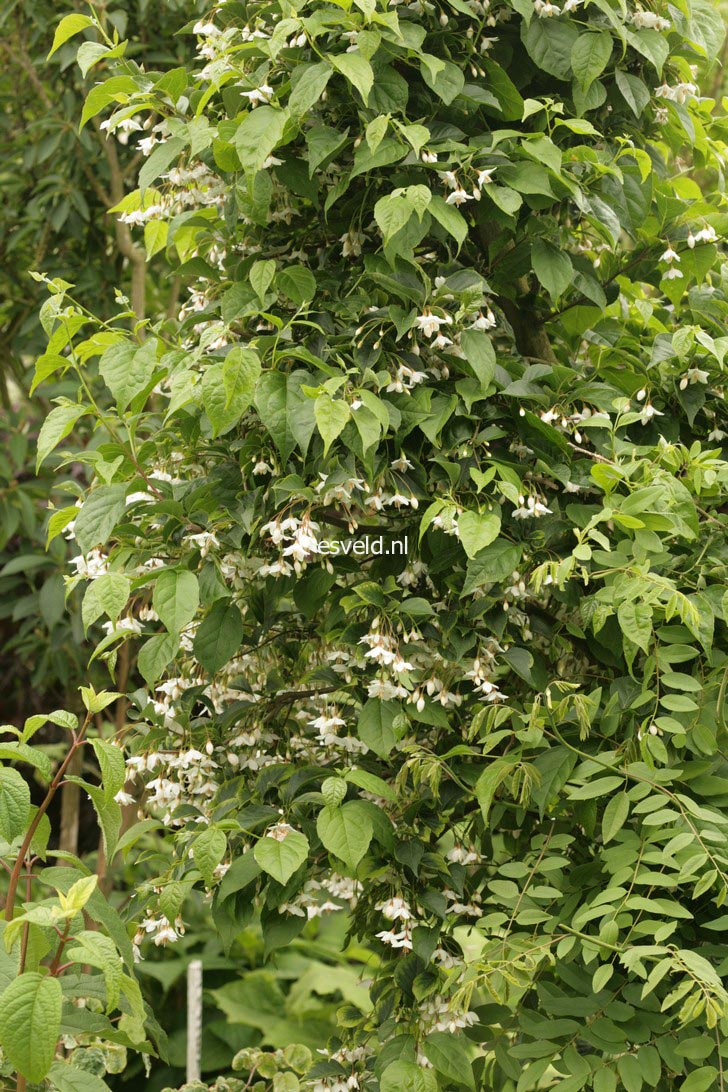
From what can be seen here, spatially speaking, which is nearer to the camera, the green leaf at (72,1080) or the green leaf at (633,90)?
the green leaf at (72,1080)

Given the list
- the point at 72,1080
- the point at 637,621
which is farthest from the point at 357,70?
the point at 72,1080

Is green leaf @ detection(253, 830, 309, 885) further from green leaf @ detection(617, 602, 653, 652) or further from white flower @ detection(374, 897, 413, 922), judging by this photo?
green leaf @ detection(617, 602, 653, 652)

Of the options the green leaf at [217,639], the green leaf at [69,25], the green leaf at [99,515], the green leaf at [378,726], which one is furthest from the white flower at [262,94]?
the green leaf at [378,726]

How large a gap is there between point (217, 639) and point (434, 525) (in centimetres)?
28

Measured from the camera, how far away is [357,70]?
1.04 meters

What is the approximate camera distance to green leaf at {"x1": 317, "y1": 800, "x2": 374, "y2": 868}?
108cm

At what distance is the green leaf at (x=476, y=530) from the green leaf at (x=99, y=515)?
14.3 inches

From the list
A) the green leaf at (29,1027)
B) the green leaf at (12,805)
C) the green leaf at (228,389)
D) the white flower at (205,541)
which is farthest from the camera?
the white flower at (205,541)

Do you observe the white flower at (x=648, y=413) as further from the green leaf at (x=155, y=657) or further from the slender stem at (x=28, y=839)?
the slender stem at (x=28, y=839)

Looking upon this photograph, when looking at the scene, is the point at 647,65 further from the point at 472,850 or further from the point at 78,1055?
the point at 78,1055

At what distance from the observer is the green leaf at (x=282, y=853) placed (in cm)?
106

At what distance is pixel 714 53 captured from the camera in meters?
1.32

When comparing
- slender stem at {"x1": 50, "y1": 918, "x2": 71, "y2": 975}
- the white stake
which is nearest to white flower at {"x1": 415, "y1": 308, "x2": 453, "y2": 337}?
slender stem at {"x1": 50, "y1": 918, "x2": 71, "y2": 975}

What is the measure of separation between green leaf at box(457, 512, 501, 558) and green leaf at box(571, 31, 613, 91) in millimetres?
504
